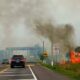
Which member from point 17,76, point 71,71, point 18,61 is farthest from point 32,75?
point 18,61

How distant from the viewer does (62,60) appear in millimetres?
86875

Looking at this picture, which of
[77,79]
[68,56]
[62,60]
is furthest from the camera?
[68,56]

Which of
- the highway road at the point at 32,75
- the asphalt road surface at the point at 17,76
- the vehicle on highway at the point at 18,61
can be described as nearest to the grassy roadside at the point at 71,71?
the highway road at the point at 32,75

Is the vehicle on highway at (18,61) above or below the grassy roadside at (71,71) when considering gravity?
above

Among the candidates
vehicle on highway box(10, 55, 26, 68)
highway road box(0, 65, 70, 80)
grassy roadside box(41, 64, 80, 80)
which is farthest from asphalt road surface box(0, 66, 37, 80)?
vehicle on highway box(10, 55, 26, 68)

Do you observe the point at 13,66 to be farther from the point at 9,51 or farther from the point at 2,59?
the point at 2,59

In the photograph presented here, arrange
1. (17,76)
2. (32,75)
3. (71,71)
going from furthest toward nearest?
(71,71) → (32,75) → (17,76)

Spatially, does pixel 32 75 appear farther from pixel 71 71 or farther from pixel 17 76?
pixel 71 71

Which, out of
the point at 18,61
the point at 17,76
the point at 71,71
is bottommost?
the point at 17,76

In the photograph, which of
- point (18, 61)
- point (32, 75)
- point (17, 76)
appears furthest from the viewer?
point (18, 61)

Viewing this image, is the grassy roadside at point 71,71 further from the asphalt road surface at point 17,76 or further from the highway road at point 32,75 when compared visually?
the asphalt road surface at point 17,76

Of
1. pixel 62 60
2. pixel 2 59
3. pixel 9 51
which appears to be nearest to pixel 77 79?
pixel 62 60

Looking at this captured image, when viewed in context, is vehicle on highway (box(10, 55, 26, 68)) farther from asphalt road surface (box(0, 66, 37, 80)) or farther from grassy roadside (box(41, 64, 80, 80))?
asphalt road surface (box(0, 66, 37, 80))

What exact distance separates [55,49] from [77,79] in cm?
3645
